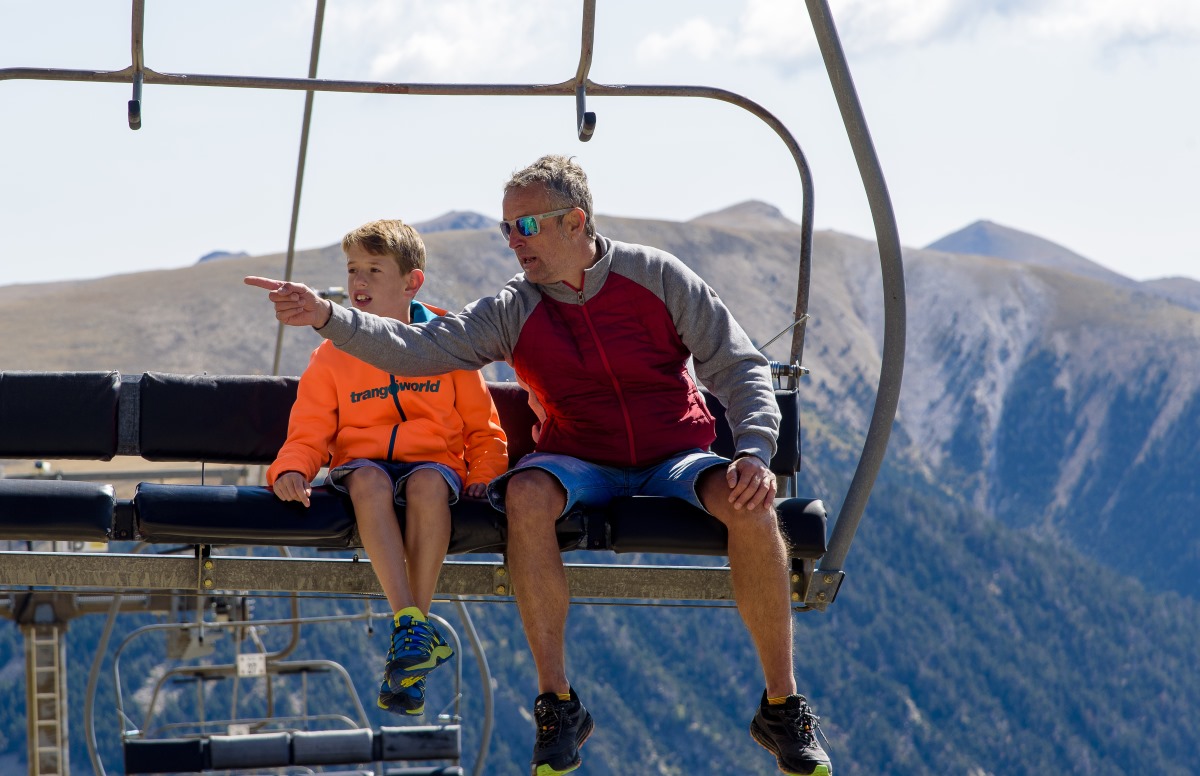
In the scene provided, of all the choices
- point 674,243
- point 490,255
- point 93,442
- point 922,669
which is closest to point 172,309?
point 490,255

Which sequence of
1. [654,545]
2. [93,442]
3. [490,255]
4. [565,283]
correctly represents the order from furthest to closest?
[490,255], [93,442], [565,283], [654,545]

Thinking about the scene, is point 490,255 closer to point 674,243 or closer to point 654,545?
point 674,243

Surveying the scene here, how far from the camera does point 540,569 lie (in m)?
3.51

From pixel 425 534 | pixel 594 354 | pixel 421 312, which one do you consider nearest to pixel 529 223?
pixel 594 354

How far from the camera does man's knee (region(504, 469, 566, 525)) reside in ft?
11.6

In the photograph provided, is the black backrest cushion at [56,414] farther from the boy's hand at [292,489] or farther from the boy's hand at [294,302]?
the boy's hand at [294,302]

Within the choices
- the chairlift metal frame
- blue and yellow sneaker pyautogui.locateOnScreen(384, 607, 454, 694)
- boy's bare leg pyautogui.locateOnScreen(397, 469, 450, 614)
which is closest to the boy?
boy's bare leg pyautogui.locateOnScreen(397, 469, 450, 614)

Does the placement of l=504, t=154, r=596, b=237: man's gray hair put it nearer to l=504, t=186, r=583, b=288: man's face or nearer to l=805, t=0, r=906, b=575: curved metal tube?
l=504, t=186, r=583, b=288: man's face

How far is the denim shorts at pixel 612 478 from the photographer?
3672mm

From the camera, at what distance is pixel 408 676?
3.37 m

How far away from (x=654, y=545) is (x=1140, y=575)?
146 meters

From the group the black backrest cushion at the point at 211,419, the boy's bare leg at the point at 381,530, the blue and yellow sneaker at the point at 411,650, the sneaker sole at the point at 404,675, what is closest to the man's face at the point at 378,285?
the boy's bare leg at the point at 381,530

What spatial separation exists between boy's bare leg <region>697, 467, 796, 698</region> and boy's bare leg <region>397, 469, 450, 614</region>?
64 centimetres

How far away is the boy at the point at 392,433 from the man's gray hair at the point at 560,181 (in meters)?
0.37
